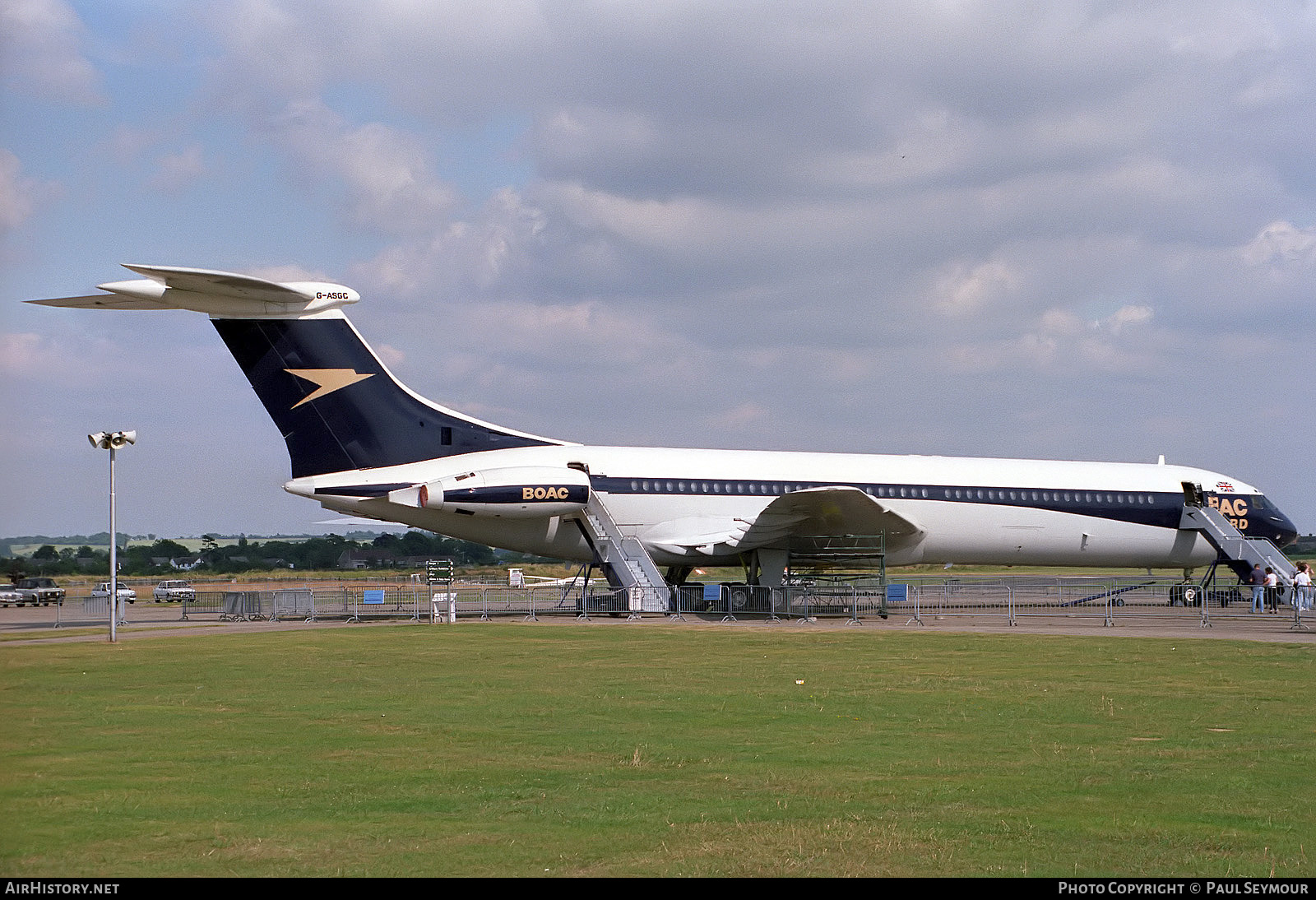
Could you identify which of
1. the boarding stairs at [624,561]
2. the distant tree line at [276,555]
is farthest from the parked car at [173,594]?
the boarding stairs at [624,561]

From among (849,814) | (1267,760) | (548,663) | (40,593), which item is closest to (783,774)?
(849,814)

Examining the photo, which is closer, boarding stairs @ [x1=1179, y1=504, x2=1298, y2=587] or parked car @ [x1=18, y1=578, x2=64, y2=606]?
boarding stairs @ [x1=1179, y1=504, x2=1298, y2=587]

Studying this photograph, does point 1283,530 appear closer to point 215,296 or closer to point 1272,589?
point 1272,589

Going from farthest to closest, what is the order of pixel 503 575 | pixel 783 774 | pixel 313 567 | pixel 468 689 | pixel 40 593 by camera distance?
pixel 313 567, pixel 503 575, pixel 40 593, pixel 468 689, pixel 783 774

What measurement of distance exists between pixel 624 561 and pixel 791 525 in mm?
4221

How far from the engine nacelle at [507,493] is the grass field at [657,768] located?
36.1ft

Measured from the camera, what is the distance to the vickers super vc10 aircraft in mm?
28906

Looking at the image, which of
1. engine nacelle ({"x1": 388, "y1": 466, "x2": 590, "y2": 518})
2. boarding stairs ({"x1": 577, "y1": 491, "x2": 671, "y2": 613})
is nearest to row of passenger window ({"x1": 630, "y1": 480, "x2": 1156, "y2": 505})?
boarding stairs ({"x1": 577, "y1": 491, "x2": 671, "y2": 613})

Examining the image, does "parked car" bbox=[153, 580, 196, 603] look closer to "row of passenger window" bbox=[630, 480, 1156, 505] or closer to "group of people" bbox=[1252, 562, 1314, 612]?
"row of passenger window" bbox=[630, 480, 1156, 505]

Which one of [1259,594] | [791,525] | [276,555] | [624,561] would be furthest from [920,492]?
[276,555]

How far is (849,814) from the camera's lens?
7.92 m

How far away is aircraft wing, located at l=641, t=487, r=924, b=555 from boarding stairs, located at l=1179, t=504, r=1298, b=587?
28.6 feet
